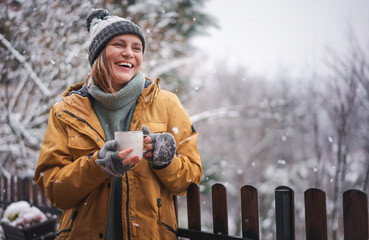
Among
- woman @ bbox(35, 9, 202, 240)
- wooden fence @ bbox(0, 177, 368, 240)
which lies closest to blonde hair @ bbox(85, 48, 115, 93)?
woman @ bbox(35, 9, 202, 240)

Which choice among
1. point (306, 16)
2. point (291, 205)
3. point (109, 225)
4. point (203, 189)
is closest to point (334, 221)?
point (203, 189)

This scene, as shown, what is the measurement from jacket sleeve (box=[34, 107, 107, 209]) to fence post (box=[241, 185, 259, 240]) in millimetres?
883

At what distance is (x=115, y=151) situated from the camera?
1.51 m

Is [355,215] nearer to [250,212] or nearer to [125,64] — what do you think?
[250,212]

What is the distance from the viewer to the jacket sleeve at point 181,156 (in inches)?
68.5

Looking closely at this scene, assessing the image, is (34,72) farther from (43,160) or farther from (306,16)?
(306,16)

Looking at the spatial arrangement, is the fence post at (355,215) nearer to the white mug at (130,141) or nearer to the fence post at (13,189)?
the white mug at (130,141)

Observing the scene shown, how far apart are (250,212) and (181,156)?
0.56 m

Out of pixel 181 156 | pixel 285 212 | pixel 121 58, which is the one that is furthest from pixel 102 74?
pixel 285 212

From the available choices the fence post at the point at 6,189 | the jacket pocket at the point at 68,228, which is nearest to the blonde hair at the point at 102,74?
the jacket pocket at the point at 68,228

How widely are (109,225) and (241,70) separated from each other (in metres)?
13.7

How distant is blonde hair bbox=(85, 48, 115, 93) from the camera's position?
1855 mm

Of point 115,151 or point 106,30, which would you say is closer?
point 115,151

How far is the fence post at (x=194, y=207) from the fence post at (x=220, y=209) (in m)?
0.12
